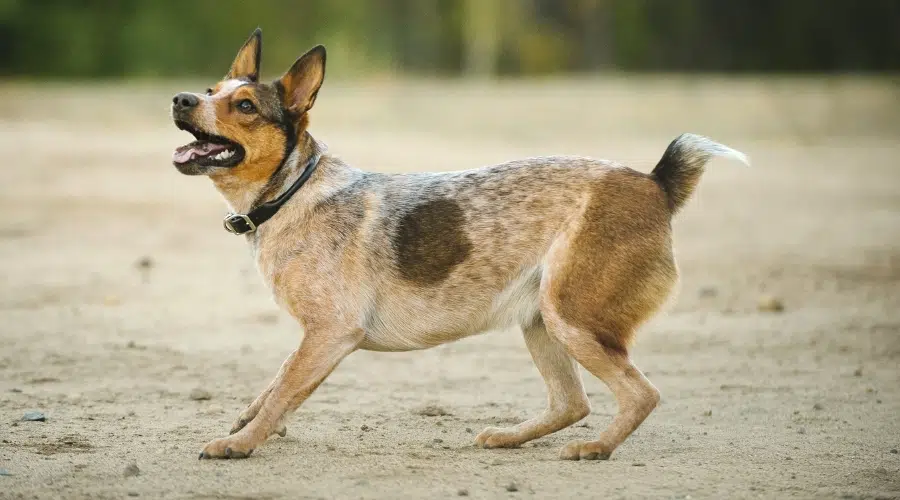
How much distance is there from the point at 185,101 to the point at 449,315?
5.50 feet

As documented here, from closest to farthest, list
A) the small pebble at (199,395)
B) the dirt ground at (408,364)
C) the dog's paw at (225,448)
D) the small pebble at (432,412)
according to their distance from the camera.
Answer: the dirt ground at (408,364) < the dog's paw at (225,448) < the small pebble at (432,412) < the small pebble at (199,395)

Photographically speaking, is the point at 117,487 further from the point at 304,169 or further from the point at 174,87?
the point at 174,87

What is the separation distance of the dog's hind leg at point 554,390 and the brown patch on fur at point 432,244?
1.91 ft

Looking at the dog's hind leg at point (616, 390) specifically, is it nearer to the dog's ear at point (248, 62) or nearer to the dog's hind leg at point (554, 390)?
the dog's hind leg at point (554, 390)

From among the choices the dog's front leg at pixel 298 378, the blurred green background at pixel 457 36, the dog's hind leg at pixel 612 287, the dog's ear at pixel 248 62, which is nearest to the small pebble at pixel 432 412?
the dog's front leg at pixel 298 378

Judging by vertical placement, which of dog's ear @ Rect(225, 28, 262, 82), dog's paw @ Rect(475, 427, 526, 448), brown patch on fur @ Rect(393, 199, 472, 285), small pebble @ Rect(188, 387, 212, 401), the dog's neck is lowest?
small pebble @ Rect(188, 387, 212, 401)

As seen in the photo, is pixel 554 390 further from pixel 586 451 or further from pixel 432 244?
pixel 432 244

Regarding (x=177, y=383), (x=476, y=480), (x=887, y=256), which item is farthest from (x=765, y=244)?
(x=476, y=480)

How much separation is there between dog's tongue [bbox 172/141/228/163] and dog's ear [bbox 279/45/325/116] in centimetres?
43

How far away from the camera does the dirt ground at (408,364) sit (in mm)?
5750

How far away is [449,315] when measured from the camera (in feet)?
20.9

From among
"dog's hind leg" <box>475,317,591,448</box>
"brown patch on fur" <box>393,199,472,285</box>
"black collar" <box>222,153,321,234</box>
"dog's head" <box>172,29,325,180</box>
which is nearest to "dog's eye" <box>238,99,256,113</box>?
"dog's head" <box>172,29,325,180</box>

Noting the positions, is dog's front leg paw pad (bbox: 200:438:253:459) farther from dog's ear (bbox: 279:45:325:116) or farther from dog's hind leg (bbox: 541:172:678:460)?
dog's ear (bbox: 279:45:325:116)

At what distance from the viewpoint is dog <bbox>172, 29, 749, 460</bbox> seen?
6121 mm
